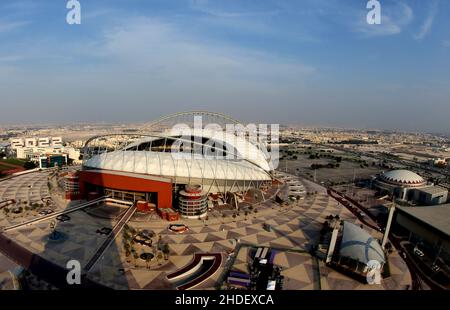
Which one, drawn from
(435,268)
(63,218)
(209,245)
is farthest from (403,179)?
(63,218)

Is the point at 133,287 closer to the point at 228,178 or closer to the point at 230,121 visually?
the point at 228,178

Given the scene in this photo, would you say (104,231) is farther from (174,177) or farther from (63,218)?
(174,177)

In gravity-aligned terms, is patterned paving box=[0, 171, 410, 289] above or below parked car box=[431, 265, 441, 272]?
above

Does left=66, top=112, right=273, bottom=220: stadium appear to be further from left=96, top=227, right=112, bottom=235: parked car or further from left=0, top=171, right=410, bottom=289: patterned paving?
left=96, top=227, right=112, bottom=235: parked car

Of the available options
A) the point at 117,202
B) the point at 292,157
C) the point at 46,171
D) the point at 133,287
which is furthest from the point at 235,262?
the point at 292,157

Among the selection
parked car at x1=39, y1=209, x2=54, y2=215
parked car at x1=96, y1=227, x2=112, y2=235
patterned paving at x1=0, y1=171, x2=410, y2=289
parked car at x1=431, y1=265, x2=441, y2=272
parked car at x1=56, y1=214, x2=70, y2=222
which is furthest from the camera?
parked car at x1=39, y1=209, x2=54, y2=215

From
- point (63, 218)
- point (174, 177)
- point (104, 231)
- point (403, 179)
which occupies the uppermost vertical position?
point (174, 177)

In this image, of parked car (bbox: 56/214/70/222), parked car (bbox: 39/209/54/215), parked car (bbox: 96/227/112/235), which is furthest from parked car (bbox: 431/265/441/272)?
parked car (bbox: 39/209/54/215)

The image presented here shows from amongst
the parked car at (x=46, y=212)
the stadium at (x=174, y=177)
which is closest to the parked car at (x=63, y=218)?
the parked car at (x=46, y=212)

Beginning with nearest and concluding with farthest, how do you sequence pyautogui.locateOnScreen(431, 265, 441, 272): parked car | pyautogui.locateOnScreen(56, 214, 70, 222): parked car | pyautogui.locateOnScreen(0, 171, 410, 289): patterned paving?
pyautogui.locateOnScreen(0, 171, 410, 289): patterned paving, pyautogui.locateOnScreen(431, 265, 441, 272): parked car, pyautogui.locateOnScreen(56, 214, 70, 222): parked car
